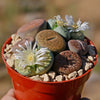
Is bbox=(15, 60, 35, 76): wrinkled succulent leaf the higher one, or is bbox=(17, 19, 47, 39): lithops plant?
bbox=(17, 19, 47, 39): lithops plant

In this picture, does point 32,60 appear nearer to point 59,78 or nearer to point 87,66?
point 59,78

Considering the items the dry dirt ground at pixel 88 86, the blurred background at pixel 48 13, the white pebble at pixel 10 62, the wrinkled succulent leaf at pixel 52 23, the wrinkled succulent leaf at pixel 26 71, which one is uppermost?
the wrinkled succulent leaf at pixel 52 23

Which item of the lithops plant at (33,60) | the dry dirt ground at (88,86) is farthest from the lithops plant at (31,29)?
the dry dirt ground at (88,86)

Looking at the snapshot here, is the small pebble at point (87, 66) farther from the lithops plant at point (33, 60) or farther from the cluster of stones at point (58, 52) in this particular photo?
the lithops plant at point (33, 60)

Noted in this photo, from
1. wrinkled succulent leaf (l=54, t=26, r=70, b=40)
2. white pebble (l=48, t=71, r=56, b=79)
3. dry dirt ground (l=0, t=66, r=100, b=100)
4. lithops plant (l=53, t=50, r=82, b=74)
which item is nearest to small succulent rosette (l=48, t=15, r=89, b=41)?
wrinkled succulent leaf (l=54, t=26, r=70, b=40)

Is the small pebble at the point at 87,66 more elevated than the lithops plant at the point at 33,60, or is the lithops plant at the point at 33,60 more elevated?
the lithops plant at the point at 33,60

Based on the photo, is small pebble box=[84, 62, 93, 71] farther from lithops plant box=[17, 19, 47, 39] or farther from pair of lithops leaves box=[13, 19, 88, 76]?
lithops plant box=[17, 19, 47, 39]

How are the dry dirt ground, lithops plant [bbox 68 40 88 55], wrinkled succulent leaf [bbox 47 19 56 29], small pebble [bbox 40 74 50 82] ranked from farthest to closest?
the dry dirt ground < wrinkled succulent leaf [bbox 47 19 56 29] < lithops plant [bbox 68 40 88 55] < small pebble [bbox 40 74 50 82]

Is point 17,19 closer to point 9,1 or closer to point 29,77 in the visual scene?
point 9,1
